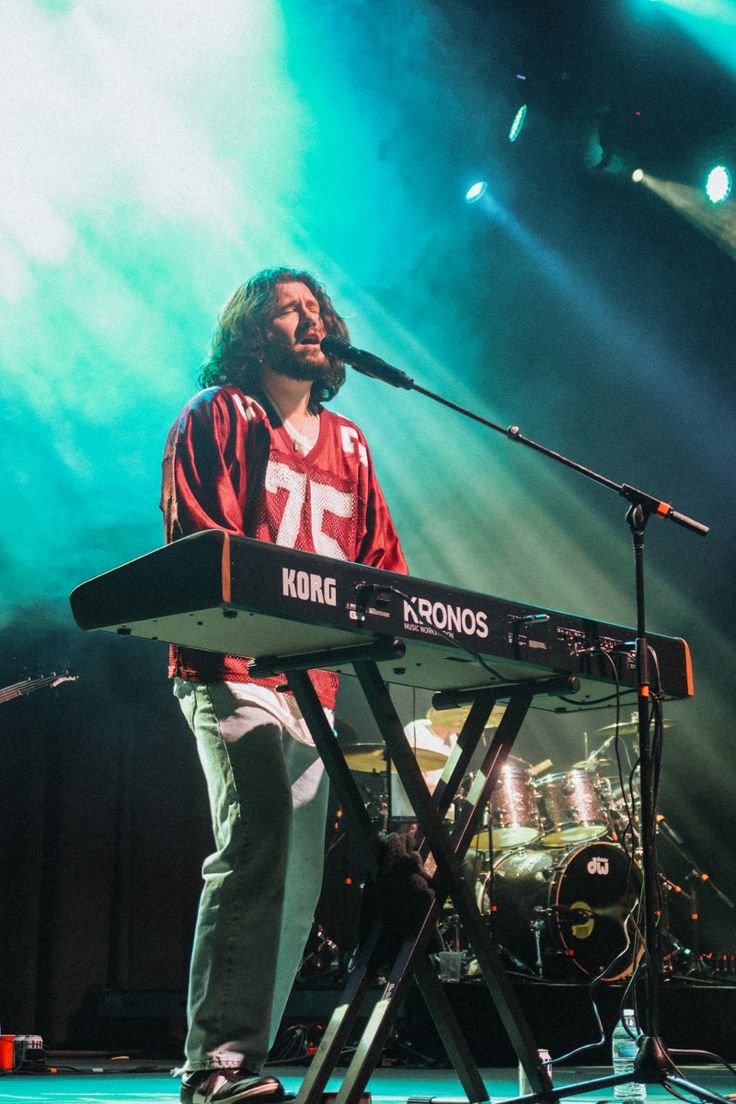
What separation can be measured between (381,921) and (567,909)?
131 inches

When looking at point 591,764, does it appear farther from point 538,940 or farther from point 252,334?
point 252,334

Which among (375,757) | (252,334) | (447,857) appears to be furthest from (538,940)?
(252,334)

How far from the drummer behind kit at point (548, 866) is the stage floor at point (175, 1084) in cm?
59

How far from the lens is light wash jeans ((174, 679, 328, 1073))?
6.73ft

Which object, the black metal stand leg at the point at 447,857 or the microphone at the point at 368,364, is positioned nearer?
the black metal stand leg at the point at 447,857

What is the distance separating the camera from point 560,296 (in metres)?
6.71

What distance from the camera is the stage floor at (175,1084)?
3236mm

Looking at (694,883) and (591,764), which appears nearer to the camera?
(591,764)

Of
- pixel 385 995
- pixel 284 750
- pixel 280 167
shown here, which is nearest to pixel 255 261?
pixel 280 167

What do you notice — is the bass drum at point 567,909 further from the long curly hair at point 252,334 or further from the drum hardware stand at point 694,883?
the long curly hair at point 252,334

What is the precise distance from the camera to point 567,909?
508 centimetres

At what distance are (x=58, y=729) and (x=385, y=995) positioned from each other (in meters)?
4.09

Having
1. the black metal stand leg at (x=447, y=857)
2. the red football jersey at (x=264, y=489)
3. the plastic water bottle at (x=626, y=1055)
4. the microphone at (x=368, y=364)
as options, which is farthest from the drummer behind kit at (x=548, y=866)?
the microphone at (x=368, y=364)

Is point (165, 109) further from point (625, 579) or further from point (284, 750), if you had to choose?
point (284, 750)
